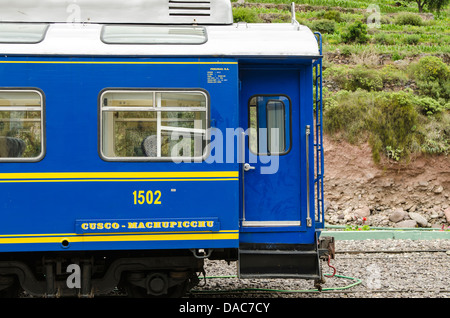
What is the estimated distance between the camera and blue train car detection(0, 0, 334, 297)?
683 cm

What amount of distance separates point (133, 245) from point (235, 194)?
1.40m

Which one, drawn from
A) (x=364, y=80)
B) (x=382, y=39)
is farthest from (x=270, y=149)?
(x=382, y=39)

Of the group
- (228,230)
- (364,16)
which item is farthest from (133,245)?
(364,16)

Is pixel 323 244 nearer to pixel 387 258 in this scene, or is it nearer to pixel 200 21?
pixel 200 21

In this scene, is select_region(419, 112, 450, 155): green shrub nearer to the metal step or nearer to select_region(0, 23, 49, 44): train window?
the metal step

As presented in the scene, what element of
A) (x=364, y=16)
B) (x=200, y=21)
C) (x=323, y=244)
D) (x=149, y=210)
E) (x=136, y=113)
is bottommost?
(x=323, y=244)

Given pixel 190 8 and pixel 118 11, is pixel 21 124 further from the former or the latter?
pixel 190 8

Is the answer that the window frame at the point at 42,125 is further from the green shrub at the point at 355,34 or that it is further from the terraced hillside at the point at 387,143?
the green shrub at the point at 355,34

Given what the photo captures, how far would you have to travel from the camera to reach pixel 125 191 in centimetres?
686

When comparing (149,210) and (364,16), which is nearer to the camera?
(149,210)

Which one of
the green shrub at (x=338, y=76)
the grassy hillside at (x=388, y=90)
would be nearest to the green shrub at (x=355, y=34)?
the grassy hillside at (x=388, y=90)

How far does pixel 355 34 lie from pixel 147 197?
83.5 ft

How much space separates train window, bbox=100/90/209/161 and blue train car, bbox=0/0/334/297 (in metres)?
0.01

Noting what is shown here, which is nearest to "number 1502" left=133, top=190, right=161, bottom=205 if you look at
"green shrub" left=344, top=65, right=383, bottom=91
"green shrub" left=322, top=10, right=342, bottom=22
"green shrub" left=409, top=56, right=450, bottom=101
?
"green shrub" left=344, top=65, right=383, bottom=91
